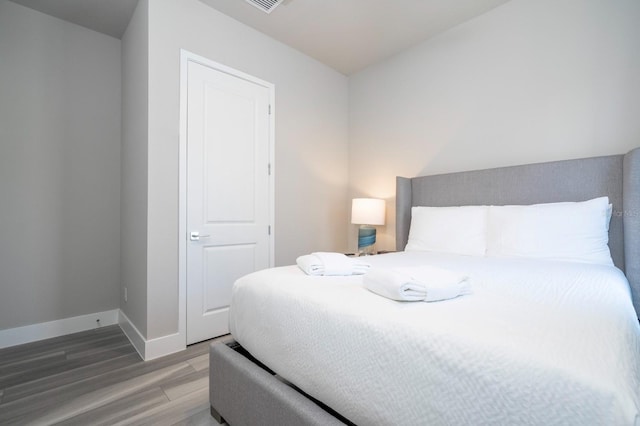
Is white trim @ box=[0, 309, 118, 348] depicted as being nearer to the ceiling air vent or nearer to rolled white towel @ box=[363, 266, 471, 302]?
rolled white towel @ box=[363, 266, 471, 302]

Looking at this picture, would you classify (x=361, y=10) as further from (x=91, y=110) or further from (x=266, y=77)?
(x=91, y=110)

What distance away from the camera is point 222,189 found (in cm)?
257

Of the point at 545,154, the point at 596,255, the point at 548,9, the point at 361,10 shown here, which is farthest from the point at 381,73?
the point at 596,255

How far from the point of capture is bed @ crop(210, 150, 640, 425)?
1.95ft

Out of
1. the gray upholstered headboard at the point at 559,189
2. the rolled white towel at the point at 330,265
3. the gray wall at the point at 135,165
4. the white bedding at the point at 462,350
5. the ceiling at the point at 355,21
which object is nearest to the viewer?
the white bedding at the point at 462,350

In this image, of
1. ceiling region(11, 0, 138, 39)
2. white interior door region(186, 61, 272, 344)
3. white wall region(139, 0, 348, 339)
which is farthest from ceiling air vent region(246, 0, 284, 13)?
ceiling region(11, 0, 138, 39)

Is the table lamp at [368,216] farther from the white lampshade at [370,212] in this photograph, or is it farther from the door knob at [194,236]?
the door knob at [194,236]

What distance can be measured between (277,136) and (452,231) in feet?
6.04

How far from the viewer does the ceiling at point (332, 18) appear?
95.9 inches

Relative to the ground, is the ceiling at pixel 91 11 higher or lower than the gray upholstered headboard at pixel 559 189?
higher

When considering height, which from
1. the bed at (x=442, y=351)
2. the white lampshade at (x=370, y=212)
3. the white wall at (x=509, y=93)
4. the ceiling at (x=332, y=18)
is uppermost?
the ceiling at (x=332, y=18)

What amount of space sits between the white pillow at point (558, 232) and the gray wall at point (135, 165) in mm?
2582

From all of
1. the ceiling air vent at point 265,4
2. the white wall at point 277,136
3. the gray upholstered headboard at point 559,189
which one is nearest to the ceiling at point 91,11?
the white wall at point 277,136

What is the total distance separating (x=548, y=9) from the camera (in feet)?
7.34
